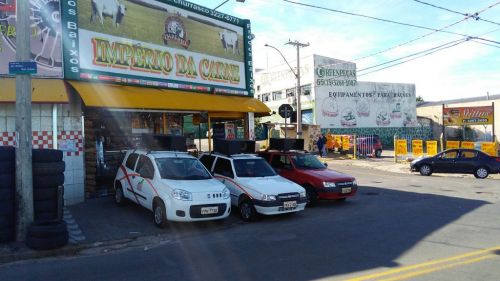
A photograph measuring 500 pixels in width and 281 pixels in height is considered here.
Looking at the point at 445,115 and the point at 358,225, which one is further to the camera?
the point at 445,115

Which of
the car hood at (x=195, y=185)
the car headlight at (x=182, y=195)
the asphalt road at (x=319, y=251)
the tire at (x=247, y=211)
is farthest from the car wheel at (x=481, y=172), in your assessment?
the car headlight at (x=182, y=195)

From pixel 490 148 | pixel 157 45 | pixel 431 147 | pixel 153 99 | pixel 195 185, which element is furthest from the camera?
pixel 431 147

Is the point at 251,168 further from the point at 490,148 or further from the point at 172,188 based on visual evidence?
the point at 490,148

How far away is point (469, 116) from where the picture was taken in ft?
104

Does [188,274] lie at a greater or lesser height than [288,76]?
lesser

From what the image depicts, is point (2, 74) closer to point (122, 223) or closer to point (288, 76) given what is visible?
point (122, 223)

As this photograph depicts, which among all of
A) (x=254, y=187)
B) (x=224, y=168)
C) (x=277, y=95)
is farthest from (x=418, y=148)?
(x=277, y=95)

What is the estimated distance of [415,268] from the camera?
21.1 ft

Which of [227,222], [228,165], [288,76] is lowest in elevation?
[227,222]

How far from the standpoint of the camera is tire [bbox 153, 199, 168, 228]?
9.69 metres

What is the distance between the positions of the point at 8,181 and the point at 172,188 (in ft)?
10.4

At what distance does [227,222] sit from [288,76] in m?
38.5

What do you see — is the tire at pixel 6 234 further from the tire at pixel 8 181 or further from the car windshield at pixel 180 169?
the car windshield at pixel 180 169

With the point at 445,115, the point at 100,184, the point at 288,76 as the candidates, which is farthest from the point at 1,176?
the point at 288,76
